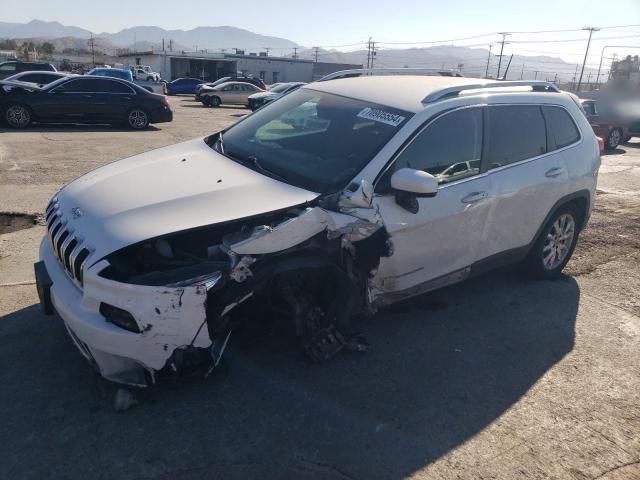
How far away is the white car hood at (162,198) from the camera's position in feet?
9.46

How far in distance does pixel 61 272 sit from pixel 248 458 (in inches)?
62.8

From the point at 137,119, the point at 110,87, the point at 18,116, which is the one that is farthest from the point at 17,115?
the point at 137,119

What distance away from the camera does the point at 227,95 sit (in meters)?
28.3

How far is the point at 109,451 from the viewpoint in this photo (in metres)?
2.67

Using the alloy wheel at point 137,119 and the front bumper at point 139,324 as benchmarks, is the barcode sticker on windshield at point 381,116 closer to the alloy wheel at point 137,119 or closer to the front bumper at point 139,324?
the front bumper at point 139,324

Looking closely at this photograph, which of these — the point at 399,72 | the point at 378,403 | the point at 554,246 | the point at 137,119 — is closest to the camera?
the point at 378,403

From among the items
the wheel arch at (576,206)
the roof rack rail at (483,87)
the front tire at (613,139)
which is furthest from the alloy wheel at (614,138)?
the roof rack rail at (483,87)

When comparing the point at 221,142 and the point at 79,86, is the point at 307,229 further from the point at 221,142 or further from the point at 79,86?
the point at 79,86

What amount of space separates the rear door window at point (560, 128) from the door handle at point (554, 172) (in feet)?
0.63

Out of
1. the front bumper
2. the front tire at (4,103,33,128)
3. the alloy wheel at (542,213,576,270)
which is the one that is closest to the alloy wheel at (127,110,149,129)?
the front tire at (4,103,33,128)

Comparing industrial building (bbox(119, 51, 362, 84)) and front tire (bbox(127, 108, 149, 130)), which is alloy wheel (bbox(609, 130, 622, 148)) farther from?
industrial building (bbox(119, 51, 362, 84))

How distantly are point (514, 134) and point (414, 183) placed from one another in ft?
5.18

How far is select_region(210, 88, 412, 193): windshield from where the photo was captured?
356 centimetres

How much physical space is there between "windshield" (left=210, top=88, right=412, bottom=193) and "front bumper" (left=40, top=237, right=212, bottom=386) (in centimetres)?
116
